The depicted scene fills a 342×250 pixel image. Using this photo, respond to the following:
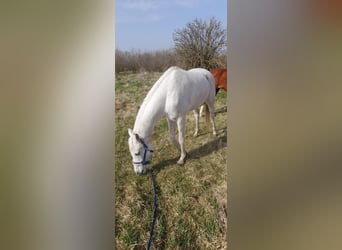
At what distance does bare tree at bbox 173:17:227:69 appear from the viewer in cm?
210

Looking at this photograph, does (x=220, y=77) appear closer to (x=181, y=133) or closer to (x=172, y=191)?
(x=181, y=133)

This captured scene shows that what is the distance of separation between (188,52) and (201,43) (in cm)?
10

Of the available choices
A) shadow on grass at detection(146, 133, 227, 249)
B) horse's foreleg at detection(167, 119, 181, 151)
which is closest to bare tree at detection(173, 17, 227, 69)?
horse's foreleg at detection(167, 119, 181, 151)

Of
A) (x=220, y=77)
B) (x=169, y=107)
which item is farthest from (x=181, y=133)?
(x=220, y=77)

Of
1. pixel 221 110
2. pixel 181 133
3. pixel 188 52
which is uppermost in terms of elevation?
pixel 188 52

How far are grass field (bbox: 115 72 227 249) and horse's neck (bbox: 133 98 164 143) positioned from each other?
38mm

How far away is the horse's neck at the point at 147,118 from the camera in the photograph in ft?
7.15

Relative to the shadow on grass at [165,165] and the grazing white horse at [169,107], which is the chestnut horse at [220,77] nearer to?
the grazing white horse at [169,107]

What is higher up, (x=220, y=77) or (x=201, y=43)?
(x=201, y=43)

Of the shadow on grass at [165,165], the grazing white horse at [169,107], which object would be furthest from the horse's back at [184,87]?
the shadow on grass at [165,165]

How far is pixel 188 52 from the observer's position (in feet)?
7.06
